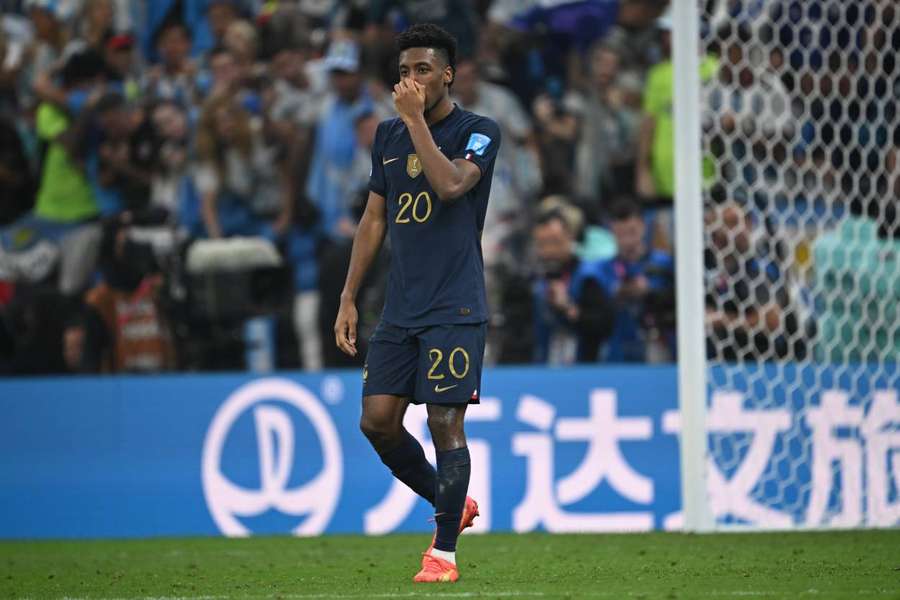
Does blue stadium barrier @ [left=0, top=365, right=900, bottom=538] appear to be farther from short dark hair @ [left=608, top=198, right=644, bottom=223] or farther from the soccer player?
the soccer player

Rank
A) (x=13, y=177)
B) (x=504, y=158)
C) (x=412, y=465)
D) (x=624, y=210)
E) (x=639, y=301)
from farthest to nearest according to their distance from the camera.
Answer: (x=13, y=177), (x=504, y=158), (x=624, y=210), (x=639, y=301), (x=412, y=465)

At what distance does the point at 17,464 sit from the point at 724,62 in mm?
5093

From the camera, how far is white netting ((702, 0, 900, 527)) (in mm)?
8477

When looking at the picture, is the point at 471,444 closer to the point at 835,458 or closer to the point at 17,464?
the point at 835,458

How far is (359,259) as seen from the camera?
5.42 metres

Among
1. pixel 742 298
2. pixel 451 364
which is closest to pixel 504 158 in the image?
pixel 742 298

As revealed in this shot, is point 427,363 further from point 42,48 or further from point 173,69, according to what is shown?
point 42,48

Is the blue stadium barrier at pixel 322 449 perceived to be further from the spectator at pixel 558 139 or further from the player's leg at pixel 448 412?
the player's leg at pixel 448 412

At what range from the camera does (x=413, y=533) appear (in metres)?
8.72

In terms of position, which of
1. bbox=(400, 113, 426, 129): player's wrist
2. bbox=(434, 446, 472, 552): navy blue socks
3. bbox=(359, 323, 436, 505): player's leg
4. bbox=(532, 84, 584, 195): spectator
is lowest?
bbox=(434, 446, 472, 552): navy blue socks

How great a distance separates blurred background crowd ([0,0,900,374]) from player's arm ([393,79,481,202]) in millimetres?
4759

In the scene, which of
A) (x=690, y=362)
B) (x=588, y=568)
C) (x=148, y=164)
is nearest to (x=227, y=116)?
(x=148, y=164)

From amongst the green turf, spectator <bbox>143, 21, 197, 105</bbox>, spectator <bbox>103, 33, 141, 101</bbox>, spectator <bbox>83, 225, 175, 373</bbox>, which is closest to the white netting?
the green turf

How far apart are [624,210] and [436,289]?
5.43 m
